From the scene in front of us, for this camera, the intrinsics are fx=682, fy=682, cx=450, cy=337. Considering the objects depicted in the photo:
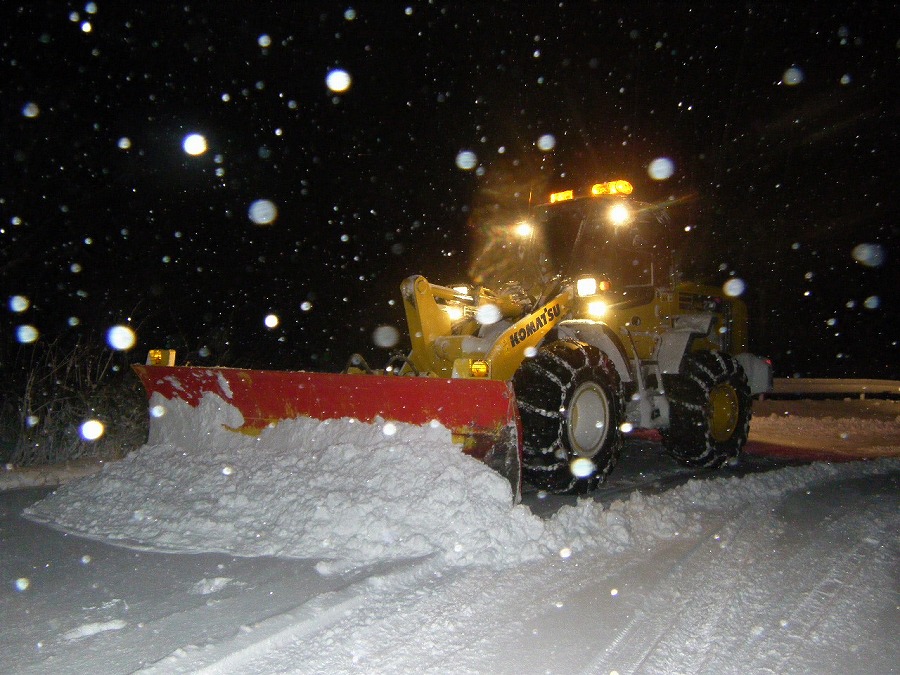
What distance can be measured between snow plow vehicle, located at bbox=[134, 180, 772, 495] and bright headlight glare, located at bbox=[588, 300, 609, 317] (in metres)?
0.02

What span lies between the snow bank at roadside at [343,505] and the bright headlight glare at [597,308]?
1870 mm

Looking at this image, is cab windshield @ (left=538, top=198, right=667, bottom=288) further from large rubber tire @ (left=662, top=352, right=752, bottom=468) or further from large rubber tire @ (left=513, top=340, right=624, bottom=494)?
large rubber tire @ (left=513, top=340, right=624, bottom=494)

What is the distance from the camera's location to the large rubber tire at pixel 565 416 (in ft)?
17.3

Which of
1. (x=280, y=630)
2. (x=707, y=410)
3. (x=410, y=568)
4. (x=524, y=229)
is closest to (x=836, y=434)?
(x=707, y=410)

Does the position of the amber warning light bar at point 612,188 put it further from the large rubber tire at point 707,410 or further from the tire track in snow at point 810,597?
the tire track in snow at point 810,597

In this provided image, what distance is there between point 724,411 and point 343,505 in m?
5.16

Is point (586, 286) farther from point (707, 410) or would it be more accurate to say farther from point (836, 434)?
point (836, 434)

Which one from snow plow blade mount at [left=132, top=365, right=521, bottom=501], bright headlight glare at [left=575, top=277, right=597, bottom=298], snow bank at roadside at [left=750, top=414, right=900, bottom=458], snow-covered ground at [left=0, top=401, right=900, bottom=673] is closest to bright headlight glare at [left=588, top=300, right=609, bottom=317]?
bright headlight glare at [left=575, top=277, right=597, bottom=298]

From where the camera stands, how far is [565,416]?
5297mm

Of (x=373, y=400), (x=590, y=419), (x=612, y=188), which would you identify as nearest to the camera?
(x=373, y=400)

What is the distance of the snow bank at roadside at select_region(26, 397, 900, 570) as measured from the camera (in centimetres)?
405

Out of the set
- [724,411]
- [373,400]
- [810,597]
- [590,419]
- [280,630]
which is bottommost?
[810,597]

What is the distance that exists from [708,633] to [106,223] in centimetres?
1173

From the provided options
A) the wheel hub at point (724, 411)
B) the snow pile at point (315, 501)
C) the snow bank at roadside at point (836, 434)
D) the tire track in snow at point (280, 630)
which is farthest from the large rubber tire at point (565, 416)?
the snow bank at roadside at point (836, 434)
